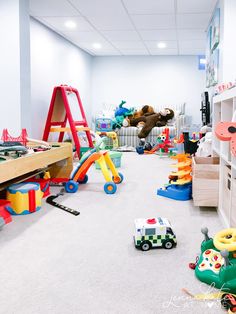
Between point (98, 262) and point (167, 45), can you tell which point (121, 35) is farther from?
point (98, 262)

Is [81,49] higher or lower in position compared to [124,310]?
higher

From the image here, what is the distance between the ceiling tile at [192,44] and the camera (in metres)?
6.21

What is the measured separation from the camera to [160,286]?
143 cm

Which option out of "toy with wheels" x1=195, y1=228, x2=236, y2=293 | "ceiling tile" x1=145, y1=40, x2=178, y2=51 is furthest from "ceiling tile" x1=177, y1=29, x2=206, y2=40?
"toy with wheels" x1=195, y1=228, x2=236, y2=293

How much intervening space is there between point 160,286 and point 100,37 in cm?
525

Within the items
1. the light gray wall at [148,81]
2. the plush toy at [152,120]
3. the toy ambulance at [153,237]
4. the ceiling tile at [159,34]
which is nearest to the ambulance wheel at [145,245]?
the toy ambulance at [153,237]

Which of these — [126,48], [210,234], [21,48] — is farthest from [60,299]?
[126,48]

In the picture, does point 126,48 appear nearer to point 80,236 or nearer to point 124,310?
point 80,236

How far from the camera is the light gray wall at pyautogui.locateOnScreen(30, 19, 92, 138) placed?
4918 millimetres

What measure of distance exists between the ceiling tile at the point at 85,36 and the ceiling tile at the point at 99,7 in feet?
3.57

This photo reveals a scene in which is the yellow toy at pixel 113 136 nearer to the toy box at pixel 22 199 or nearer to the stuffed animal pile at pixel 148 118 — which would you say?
the stuffed animal pile at pixel 148 118

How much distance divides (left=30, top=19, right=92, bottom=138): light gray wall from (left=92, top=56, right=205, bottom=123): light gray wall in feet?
4.28

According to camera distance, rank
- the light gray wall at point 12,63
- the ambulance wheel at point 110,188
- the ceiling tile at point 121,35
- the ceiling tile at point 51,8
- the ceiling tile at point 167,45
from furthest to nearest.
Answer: the ceiling tile at point 167,45 → the ceiling tile at point 121,35 → the ceiling tile at point 51,8 → the light gray wall at point 12,63 → the ambulance wheel at point 110,188

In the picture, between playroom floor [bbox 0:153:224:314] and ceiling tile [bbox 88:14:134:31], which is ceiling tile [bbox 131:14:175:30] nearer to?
ceiling tile [bbox 88:14:134:31]
